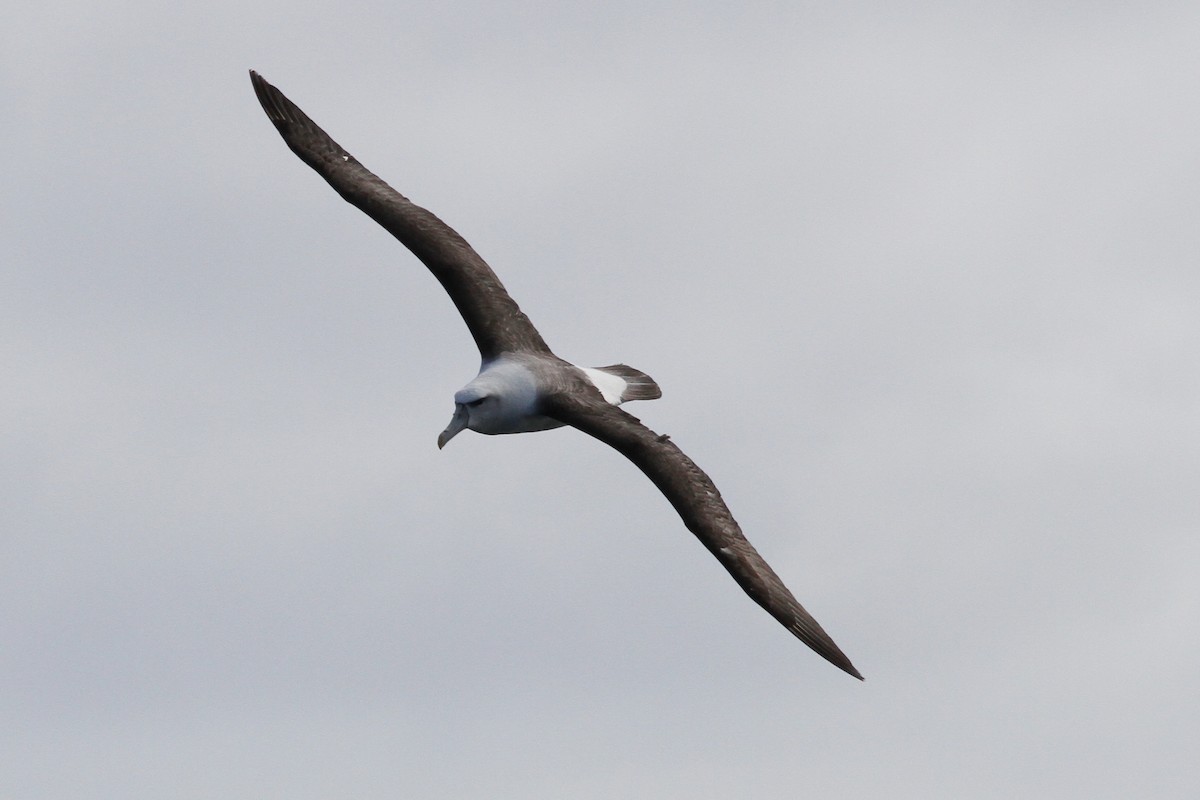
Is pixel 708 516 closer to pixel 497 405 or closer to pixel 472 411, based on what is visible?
pixel 497 405

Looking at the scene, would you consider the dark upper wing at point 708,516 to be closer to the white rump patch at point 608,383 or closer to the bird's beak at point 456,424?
the bird's beak at point 456,424

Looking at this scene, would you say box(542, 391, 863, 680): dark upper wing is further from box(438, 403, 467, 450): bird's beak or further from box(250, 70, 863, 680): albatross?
box(438, 403, 467, 450): bird's beak

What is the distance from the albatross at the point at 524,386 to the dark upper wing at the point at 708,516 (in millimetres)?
10

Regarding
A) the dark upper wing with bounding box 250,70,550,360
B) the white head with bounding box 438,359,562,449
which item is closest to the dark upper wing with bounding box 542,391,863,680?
the white head with bounding box 438,359,562,449

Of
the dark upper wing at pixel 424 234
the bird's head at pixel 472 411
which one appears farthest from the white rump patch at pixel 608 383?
Answer: the bird's head at pixel 472 411

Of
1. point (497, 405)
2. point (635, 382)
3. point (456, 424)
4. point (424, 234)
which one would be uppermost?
point (424, 234)

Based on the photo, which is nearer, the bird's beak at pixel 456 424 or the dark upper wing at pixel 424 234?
the bird's beak at pixel 456 424

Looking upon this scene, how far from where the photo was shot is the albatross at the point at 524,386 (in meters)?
19.1

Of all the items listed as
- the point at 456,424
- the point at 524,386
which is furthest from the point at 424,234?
the point at 456,424

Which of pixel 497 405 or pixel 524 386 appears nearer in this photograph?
pixel 497 405

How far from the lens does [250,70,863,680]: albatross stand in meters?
19.1

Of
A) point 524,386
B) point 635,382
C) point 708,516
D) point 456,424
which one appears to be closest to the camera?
point 708,516

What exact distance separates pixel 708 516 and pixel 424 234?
18.3ft

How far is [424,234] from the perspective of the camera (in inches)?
889
